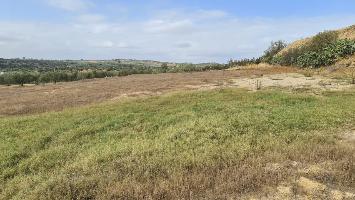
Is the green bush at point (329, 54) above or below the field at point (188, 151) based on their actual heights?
above

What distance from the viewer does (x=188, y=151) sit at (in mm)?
13281

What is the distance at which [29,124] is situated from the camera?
69.7 ft

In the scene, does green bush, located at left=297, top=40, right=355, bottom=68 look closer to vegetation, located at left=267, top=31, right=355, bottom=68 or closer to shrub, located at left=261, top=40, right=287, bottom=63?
vegetation, located at left=267, top=31, right=355, bottom=68

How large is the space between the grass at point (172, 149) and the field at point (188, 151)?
0.10 feet

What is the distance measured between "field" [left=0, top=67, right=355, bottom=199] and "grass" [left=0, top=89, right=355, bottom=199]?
29 mm

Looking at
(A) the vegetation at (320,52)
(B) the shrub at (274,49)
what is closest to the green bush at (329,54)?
(A) the vegetation at (320,52)

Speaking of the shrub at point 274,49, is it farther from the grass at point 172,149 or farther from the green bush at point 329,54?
the grass at point 172,149

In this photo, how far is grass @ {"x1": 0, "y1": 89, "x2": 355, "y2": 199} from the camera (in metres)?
10.1

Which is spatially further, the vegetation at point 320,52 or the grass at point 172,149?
the vegetation at point 320,52

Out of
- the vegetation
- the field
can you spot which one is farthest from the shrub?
the field

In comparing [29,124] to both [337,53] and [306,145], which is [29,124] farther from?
[337,53]

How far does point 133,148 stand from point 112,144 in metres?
1.61

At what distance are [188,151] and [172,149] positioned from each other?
61cm

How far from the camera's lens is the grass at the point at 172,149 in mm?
10148
